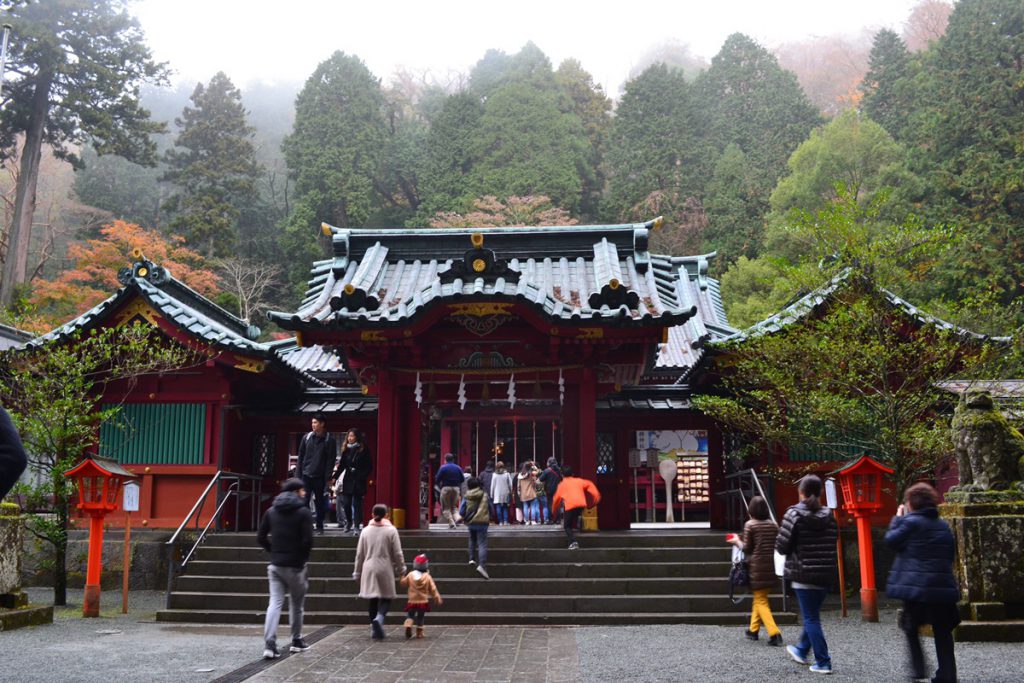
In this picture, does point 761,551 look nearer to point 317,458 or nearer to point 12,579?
point 317,458

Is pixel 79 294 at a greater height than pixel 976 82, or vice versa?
pixel 976 82

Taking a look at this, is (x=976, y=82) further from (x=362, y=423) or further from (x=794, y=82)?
(x=362, y=423)

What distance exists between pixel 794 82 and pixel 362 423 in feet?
129

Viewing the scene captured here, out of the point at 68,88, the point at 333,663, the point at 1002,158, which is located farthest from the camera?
the point at 68,88

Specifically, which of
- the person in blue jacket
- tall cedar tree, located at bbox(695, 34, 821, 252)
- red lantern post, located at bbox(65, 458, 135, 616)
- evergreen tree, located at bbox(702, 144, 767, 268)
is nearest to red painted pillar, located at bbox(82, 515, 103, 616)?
red lantern post, located at bbox(65, 458, 135, 616)

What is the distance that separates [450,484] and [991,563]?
10110mm

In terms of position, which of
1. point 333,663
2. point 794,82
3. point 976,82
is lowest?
point 333,663

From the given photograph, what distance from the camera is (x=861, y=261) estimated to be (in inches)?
520

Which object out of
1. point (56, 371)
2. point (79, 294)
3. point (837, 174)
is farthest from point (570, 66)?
point (56, 371)

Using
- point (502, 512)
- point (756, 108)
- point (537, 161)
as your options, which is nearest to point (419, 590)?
point (502, 512)

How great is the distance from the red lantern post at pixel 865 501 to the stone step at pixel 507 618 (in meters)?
1.09

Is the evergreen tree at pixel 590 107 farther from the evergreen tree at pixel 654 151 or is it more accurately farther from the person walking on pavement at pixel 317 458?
the person walking on pavement at pixel 317 458

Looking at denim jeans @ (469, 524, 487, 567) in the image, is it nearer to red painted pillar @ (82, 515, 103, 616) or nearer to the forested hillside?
red painted pillar @ (82, 515, 103, 616)

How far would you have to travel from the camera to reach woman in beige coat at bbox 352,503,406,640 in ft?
32.1
